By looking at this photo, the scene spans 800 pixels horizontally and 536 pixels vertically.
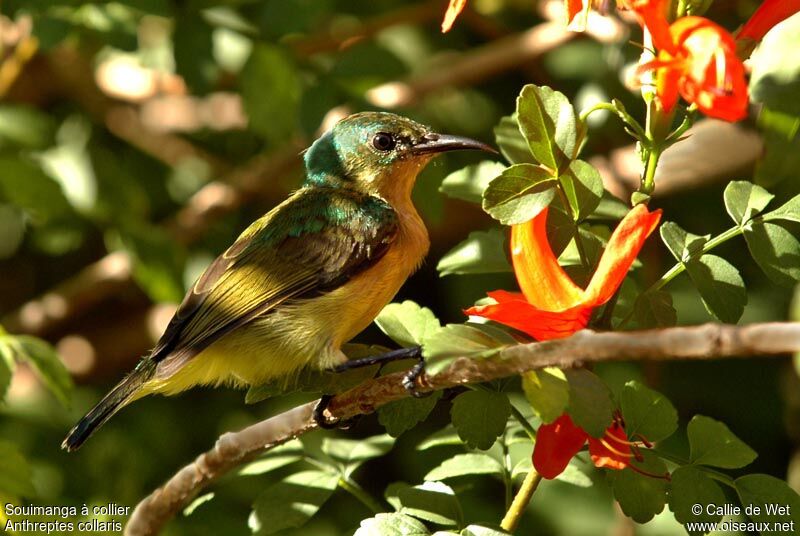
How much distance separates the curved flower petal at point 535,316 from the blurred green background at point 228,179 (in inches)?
57.8

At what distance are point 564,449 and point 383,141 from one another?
190 centimetres

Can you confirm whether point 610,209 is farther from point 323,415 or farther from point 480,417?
point 323,415

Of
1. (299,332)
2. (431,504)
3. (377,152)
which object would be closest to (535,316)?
(431,504)

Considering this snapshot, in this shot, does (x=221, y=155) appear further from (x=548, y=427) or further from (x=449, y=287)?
(x=548, y=427)

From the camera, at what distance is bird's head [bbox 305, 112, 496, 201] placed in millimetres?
3809

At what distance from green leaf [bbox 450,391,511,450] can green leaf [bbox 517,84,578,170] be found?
0.50 meters

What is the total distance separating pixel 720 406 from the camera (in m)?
4.56

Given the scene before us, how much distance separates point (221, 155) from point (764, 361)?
9.25 feet

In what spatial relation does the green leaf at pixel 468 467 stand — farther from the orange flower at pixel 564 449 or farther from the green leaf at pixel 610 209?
the green leaf at pixel 610 209

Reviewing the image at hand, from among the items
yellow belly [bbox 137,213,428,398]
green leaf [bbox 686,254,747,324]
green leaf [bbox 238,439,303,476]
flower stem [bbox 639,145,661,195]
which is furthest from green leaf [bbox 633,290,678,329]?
yellow belly [bbox 137,213,428,398]

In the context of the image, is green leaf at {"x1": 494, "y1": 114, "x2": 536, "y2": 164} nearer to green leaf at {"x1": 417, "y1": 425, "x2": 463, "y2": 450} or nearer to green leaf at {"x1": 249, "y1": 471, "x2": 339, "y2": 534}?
green leaf at {"x1": 417, "y1": 425, "x2": 463, "y2": 450}

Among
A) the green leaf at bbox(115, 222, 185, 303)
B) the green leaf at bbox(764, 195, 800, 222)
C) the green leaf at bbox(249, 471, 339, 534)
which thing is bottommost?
the green leaf at bbox(115, 222, 185, 303)

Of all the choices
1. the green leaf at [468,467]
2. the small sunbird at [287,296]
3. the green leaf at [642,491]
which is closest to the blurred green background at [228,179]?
the small sunbird at [287,296]

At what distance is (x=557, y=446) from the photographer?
2.16m
